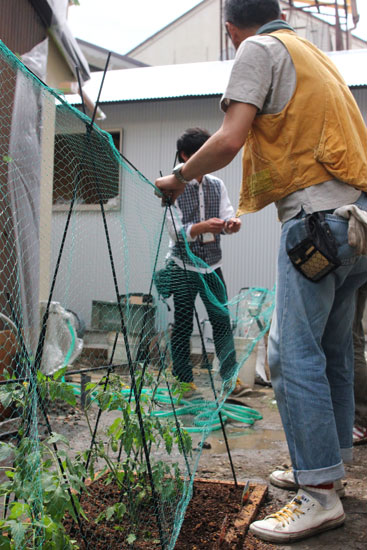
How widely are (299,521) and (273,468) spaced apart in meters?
0.85

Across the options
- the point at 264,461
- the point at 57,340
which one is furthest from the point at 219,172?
the point at 264,461

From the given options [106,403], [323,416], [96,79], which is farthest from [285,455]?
[96,79]

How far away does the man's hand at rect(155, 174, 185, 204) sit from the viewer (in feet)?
6.77

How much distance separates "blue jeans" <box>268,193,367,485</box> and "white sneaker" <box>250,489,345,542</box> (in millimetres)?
106

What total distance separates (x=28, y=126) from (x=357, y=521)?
292 cm

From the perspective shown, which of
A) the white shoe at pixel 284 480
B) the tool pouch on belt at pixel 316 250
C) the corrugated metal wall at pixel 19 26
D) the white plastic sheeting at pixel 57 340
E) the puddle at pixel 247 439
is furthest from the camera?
the corrugated metal wall at pixel 19 26

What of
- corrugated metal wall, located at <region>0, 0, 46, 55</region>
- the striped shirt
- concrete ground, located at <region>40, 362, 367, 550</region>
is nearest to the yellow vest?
concrete ground, located at <region>40, 362, 367, 550</region>

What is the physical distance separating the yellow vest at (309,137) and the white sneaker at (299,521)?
3.52 feet

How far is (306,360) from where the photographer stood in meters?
1.77

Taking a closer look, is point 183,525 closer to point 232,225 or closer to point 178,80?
point 232,225

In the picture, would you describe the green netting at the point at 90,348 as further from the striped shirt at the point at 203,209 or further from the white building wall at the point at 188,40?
the white building wall at the point at 188,40

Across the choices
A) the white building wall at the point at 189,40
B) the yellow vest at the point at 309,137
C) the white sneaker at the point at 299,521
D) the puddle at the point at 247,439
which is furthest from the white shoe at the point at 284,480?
the white building wall at the point at 189,40

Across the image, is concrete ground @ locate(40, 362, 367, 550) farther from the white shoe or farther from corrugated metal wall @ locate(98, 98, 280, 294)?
corrugated metal wall @ locate(98, 98, 280, 294)

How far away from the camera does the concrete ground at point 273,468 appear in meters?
1.75
